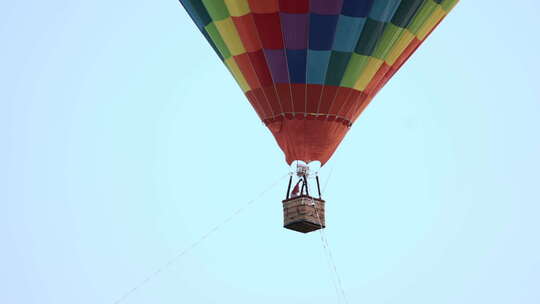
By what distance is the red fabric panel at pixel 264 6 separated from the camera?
29.3 metres

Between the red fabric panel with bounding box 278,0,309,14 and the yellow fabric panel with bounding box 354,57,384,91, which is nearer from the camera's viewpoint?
the red fabric panel with bounding box 278,0,309,14

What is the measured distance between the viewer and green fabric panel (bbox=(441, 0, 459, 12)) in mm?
30634

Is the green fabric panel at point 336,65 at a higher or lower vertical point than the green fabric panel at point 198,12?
lower

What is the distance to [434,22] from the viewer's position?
1209 inches

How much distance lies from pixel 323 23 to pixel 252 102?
188 cm

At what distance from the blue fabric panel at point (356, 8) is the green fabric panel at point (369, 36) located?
175 millimetres

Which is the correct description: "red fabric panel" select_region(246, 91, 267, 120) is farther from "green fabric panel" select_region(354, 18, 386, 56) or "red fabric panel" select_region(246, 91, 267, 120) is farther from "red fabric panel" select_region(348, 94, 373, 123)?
"green fabric panel" select_region(354, 18, 386, 56)

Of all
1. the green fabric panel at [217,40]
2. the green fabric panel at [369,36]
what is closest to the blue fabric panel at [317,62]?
the green fabric panel at [369,36]

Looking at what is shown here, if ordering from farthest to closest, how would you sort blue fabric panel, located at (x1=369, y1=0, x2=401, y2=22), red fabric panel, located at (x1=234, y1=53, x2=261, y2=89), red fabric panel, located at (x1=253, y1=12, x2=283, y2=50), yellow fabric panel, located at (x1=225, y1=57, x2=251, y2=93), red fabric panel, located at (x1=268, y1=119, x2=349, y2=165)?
1. yellow fabric panel, located at (x1=225, y1=57, x2=251, y2=93)
2. red fabric panel, located at (x1=234, y1=53, x2=261, y2=89)
3. red fabric panel, located at (x1=268, y1=119, x2=349, y2=165)
4. red fabric panel, located at (x1=253, y1=12, x2=283, y2=50)
5. blue fabric panel, located at (x1=369, y1=0, x2=401, y2=22)

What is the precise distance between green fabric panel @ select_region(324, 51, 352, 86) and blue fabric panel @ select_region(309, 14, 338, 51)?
208 mm

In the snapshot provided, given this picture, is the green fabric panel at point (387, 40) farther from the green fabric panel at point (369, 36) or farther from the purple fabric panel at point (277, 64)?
the purple fabric panel at point (277, 64)

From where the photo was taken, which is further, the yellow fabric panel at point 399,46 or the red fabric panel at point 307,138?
the yellow fabric panel at point 399,46

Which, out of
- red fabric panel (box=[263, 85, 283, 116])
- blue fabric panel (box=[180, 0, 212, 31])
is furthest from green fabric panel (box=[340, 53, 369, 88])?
blue fabric panel (box=[180, 0, 212, 31])

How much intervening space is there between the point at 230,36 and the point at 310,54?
53.4 inches
